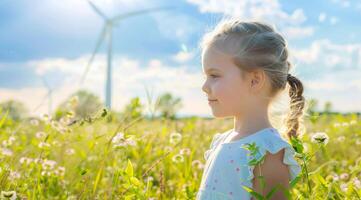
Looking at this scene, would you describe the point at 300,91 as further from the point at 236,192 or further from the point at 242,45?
the point at 236,192

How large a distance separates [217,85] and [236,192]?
41 centimetres

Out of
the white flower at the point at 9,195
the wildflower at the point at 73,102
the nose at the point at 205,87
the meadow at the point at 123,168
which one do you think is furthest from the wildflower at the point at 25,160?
the nose at the point at 205,87

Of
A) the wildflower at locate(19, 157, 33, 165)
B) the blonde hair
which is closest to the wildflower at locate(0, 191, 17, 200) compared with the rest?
the blonde hair

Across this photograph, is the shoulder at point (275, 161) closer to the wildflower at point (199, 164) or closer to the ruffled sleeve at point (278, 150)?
the ruffled sleeve at point (278, 150)

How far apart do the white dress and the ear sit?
17cm

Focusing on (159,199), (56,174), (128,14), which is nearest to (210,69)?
(159,199)

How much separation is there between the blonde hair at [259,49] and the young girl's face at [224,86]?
34 mm

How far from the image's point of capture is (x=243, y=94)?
216 cm

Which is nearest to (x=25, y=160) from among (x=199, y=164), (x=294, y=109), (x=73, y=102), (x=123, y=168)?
(x=73, y=102)

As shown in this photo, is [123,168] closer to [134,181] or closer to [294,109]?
[134,181]

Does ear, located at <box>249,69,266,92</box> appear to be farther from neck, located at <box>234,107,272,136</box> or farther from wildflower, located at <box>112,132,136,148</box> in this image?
wildflower, located at <box>112,132,136,148</box>

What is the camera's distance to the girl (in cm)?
209

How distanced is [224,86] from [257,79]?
5.0 inches

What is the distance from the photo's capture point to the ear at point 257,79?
215 centimetres
